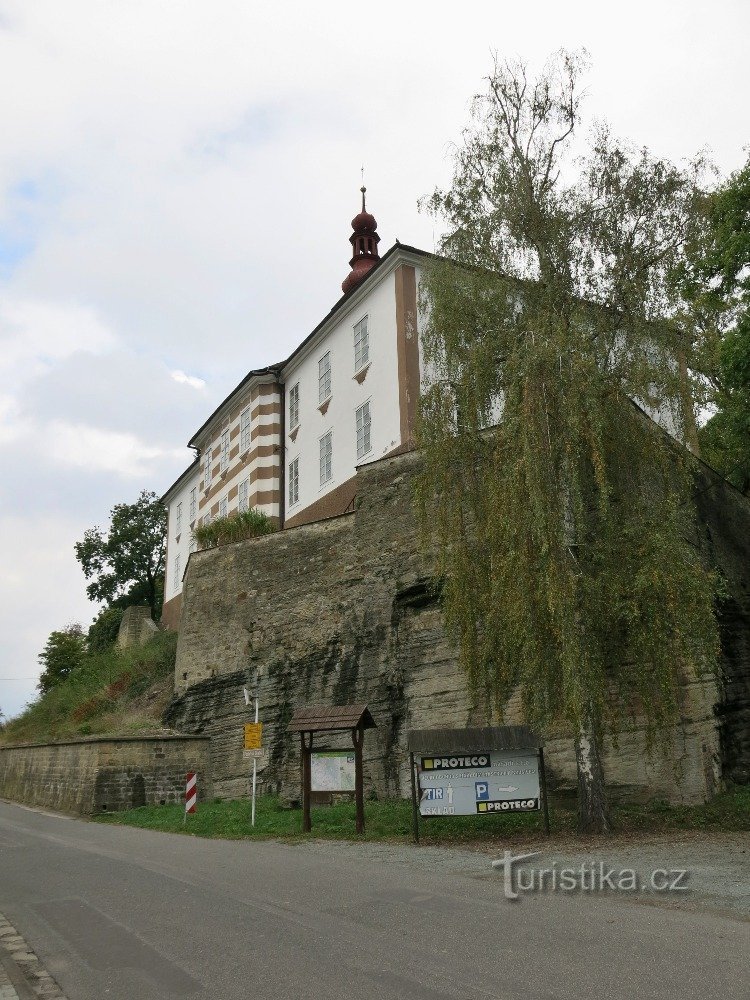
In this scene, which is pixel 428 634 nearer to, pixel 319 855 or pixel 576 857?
pixel 319 855

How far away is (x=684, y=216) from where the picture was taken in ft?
57.0

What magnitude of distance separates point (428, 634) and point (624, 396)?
8.37 m

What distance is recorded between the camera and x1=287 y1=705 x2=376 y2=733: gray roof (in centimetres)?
1606

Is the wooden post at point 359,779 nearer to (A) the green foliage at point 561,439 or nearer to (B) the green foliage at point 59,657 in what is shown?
(A) the green foliage at point 561,439

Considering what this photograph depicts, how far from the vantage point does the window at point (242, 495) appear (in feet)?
123

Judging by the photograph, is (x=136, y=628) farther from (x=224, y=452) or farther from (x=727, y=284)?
(x=727, y=284)

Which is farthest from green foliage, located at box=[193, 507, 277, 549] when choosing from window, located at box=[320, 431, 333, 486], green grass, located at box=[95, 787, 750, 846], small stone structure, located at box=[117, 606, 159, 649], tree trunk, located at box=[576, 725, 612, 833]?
tree trunk, located at box=[576, 725, 612, 833]

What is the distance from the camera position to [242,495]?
38188 millimetres

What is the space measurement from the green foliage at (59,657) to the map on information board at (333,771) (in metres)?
35.7

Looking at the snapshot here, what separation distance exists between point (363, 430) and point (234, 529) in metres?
5.73

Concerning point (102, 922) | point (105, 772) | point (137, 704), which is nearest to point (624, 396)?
point (102, 922)

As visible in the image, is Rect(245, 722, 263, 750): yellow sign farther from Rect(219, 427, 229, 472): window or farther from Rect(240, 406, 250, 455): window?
Rect(219, 427, 229, 472): window

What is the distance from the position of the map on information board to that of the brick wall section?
9627 millimetres

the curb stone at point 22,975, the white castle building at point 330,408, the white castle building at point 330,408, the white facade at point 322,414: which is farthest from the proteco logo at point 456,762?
Result: the white facade at point 322,414
